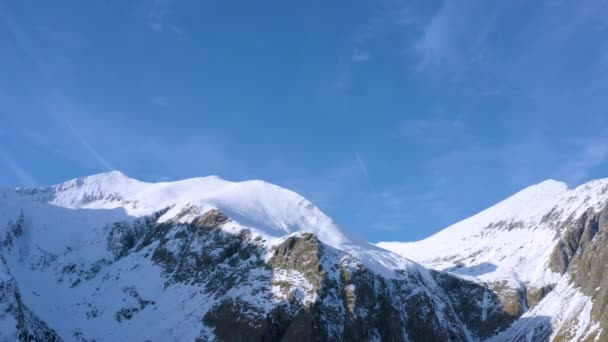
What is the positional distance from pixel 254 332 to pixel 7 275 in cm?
6913

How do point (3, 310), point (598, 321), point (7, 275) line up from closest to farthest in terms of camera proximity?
1. point (3, 310)
2. point (7, 275)
3. point (598, 321)

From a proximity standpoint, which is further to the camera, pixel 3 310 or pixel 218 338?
pixel 218 338

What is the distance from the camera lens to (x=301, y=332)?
7864 inches

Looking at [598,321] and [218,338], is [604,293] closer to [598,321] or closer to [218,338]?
[598,321]

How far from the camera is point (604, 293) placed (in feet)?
655

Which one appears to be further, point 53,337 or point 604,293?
point 604,293

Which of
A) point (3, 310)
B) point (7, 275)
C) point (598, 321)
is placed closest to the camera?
point (3, 310)

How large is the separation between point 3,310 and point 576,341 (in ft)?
497

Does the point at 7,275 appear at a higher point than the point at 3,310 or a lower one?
higher

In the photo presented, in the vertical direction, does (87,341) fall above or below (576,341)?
above

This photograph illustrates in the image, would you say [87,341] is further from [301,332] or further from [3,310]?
[301,332]

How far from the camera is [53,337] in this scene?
176 metres

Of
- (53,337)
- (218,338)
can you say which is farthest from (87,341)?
(218,338)

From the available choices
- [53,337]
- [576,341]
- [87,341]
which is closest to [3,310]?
[53,337]
